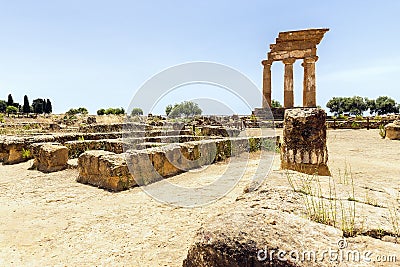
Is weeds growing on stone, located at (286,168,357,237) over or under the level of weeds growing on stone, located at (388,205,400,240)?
over

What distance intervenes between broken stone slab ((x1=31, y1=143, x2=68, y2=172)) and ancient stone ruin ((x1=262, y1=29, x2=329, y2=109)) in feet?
65.4

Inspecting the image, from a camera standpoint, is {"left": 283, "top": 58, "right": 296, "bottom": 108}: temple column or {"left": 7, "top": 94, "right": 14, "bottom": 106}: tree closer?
{"left": 283, "top": 58, "right": 296, "bottom": 108}: temple column

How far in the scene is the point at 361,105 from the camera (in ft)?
224

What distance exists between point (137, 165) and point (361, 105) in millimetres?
74051

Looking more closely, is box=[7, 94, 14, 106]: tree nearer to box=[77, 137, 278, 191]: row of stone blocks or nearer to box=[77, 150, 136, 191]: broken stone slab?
box=[77, 137, 278, 191]: row of stone blocks

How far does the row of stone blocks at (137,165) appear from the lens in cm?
582

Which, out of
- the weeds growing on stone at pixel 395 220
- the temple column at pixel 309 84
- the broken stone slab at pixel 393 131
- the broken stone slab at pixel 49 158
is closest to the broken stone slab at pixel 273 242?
the weeds growing on stone at pixel 395 220

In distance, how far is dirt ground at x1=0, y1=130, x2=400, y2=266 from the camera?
307 centimetres

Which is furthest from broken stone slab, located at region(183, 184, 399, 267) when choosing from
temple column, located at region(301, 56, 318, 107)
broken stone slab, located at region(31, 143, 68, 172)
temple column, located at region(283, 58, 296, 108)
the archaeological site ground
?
temple column, located at region(283, 58, 296, 108)

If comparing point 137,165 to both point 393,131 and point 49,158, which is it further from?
point 393,131

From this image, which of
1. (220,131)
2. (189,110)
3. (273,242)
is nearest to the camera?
(273,242)

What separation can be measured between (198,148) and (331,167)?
3.58 meters

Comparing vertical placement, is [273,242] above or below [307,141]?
below

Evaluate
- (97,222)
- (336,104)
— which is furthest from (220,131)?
(336,104)
